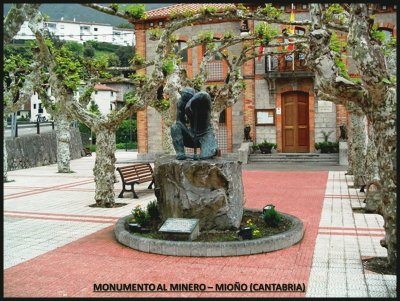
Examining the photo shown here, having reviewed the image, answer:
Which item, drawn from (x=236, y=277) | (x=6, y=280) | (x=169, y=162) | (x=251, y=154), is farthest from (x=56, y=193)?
(x=251, y=154)

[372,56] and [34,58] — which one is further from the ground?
[34,58]

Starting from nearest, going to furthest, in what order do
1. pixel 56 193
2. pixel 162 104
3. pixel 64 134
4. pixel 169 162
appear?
pixel 169 162
pixel 56 193
pixel 162 104
pixel 64 134

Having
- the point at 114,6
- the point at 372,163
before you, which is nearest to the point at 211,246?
the point at 372,163

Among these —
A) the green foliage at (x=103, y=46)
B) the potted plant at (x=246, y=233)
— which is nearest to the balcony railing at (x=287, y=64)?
the potted plant at (x=246, y=233)

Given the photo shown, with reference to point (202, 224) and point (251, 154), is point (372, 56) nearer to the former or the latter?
point (202, 224)

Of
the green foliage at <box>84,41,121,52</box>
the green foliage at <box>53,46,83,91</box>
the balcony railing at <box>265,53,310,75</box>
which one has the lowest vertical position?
the green foliage at <box>53,46,83,91</box>

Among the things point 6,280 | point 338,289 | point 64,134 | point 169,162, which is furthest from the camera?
point 64,134

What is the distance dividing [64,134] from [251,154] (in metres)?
10.3

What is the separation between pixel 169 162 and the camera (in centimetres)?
852

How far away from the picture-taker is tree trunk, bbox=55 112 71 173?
71.9 feet

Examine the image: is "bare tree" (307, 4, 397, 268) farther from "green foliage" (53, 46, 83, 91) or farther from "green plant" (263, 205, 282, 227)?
"green foliage" (53, 46, 83, 91)

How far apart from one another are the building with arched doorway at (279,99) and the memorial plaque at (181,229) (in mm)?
18587

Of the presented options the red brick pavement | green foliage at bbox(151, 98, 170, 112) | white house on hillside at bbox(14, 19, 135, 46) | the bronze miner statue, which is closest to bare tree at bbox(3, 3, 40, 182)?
green foliage at bbox(151, 98, 170, 112)

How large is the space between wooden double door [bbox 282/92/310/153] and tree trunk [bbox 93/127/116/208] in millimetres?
16478
